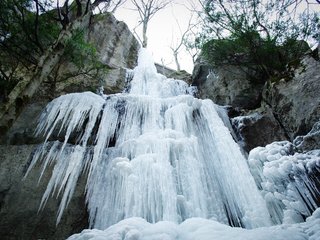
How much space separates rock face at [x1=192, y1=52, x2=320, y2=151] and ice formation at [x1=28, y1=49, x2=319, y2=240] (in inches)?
40.3

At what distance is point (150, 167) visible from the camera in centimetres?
560

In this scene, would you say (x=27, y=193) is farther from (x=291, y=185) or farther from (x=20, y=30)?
(x=291, y=185)

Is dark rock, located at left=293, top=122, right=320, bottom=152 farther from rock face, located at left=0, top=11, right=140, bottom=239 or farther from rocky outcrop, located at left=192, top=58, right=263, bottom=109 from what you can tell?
rock face, located at left=0, top=11, right=140, bottom=239

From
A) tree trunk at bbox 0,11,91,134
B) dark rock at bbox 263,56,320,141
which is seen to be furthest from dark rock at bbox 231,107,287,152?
tree trunk at bbox 0,11,91,134

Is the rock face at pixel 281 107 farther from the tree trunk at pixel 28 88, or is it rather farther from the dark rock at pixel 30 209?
the tree trunk at pixel 28 88

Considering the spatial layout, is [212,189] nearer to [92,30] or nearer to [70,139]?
[70,139]

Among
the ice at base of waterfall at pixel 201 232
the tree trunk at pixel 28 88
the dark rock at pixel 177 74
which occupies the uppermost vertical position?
the dark rock at pixel 177 74

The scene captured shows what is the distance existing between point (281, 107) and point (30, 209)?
20.8 feet

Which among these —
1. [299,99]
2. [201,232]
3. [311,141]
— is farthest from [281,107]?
[201,232]

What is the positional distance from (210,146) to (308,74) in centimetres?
302

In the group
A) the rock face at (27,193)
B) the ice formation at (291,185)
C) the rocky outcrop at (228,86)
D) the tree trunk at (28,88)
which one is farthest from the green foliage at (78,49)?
the ice formation at (291,185)

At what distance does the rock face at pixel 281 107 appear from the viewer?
612cm

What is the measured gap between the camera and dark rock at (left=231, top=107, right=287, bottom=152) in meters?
6.79

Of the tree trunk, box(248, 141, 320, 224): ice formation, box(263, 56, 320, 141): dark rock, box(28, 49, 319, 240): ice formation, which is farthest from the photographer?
box(263, 56, 320, 141): dark rock
